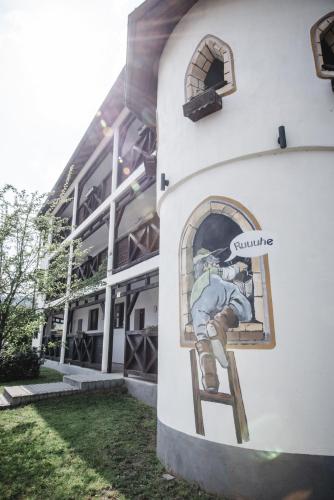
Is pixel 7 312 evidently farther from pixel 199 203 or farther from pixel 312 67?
pixel 312 67

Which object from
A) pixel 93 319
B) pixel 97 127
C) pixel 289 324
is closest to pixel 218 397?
pixel 289 324

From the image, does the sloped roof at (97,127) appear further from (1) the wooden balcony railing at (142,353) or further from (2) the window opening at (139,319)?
(2) the window opening at (139,319)

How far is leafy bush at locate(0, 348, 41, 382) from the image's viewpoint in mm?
11758

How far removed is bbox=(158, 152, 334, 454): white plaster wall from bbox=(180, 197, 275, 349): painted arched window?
0.10 meters

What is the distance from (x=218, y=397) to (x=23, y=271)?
14.6ft

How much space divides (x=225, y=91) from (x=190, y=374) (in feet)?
12.7

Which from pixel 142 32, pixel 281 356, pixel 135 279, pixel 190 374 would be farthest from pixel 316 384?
pixel 135 279

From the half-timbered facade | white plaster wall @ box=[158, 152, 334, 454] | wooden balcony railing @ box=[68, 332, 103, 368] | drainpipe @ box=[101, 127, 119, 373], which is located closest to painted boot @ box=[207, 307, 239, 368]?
white plaster wall @ box=[158, 152, 334, 454]

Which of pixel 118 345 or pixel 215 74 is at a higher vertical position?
pixel 215 74

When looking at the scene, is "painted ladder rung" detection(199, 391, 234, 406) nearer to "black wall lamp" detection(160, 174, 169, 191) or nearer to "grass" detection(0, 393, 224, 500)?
"grass" detection(0, 393, 224, 500)

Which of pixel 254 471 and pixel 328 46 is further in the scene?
pixel 328 46

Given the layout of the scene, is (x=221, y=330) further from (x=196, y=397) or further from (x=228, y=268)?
(x=196, y=397)

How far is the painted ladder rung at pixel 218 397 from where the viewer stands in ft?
11.6

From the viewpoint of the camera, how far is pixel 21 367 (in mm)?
12156
